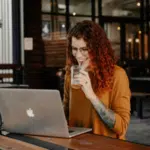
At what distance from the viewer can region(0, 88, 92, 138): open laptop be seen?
1781mm

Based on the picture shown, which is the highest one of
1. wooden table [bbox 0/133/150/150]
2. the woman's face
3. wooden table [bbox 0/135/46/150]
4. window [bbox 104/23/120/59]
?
window [bbox 104/23/120/59]

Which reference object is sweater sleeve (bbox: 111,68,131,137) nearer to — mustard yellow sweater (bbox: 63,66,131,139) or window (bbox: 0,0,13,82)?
mustard yellow sweater (bbox: 63,66,131,139)

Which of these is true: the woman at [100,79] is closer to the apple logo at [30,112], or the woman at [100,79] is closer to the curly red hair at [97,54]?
the curly red hair at [97,54]

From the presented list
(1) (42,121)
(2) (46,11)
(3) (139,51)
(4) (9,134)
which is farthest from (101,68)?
(3) (139,51)

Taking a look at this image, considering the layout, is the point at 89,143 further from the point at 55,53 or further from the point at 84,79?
the point at 55,53

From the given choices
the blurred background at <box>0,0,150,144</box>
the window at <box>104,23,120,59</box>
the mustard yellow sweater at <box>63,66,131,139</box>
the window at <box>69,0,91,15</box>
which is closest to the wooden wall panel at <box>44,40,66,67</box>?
the blurred background at <box>0,0,150,144</box>

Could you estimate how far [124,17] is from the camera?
12312 mm

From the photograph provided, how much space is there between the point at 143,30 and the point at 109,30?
1427 mm

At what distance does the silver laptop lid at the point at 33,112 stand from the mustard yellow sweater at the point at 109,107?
0.93ft

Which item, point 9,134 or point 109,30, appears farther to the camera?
point 109,30

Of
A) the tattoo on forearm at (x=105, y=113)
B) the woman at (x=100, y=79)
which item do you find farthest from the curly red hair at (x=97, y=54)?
the tattoo on forearm at (x=105, y=113)

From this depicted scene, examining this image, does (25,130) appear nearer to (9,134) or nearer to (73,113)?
(9,134)

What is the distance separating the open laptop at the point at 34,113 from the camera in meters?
1.78

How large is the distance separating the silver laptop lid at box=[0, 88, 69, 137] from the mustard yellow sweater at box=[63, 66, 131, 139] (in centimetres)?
28
